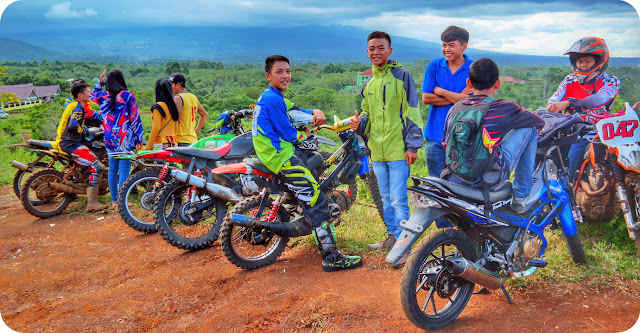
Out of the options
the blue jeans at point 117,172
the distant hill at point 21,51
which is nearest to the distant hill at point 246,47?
the distant hill at point 21,51

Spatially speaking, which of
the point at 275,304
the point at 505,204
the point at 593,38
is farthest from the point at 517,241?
the point at 593,38

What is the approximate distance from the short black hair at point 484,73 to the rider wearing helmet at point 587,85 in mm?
1806

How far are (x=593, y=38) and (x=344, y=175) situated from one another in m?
2.80

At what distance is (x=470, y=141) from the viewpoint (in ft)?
9.77

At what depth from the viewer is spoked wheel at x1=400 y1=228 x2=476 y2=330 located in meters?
2.80

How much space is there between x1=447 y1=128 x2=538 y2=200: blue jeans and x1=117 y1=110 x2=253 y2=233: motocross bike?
136 inches

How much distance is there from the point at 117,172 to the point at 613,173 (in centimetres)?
626

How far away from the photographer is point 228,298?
3.75 m

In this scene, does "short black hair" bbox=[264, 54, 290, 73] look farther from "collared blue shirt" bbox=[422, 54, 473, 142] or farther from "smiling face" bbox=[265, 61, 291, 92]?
"collared blue shirt" bbox=[422, 54, 473, 142]

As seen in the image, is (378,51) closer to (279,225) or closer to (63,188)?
(279,225)

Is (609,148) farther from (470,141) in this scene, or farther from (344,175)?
(344,175)

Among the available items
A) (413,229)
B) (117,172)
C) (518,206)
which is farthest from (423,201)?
(117,172)

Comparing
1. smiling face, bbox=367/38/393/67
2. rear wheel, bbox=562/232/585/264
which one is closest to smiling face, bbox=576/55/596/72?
rear wheel, bbox=562/232/585/264

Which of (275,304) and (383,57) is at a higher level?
(383,57)
